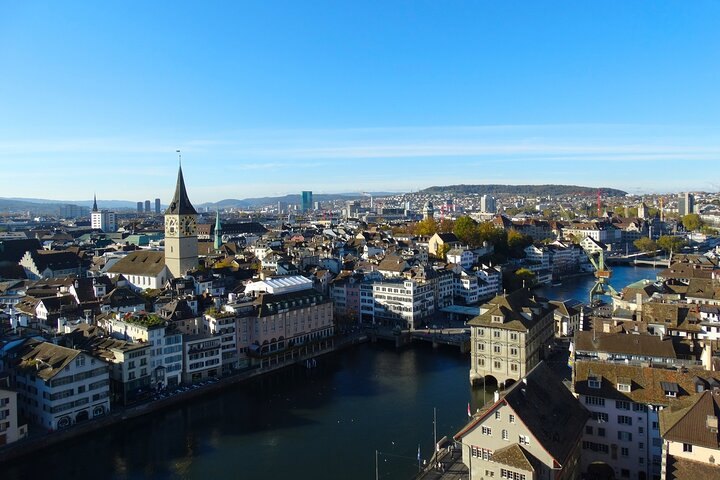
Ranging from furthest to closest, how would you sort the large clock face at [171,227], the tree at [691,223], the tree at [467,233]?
the tree at [691,223] → the tree at [467,233] → the large clock face at [171,227]

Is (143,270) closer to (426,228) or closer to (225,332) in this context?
(225,332)

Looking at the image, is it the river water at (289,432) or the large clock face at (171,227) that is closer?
the river water at (289,432)

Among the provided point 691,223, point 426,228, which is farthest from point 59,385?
point 691,223

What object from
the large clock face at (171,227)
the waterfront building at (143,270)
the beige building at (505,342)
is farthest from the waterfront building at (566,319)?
the large clock face at (171,227)

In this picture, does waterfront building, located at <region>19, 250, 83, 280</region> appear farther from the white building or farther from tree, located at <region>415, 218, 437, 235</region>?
the white building

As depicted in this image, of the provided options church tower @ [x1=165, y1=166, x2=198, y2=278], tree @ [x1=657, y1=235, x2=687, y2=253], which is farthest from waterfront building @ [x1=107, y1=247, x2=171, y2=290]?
tree @ [x1=657, y1=235, x2=687, y2=253]

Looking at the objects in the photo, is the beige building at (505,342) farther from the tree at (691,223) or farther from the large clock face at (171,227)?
the tree at (691,223)
